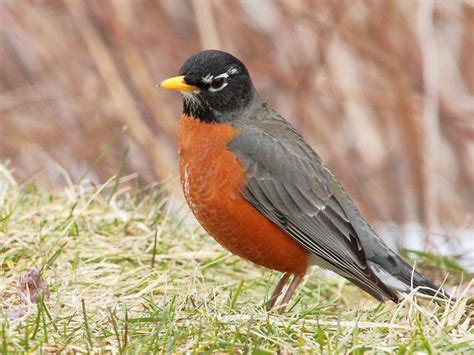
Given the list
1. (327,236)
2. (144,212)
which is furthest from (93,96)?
(327,236)

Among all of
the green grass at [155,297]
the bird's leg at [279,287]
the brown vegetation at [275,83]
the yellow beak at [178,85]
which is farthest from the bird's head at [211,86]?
the brown vegetation at [275,83]

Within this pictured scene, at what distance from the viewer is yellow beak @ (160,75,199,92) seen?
14.0 ft

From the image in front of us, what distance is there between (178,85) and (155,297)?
0.98 meters

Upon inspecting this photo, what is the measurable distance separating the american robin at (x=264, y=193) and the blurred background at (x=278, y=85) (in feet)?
10.0

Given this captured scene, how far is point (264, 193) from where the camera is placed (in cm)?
427

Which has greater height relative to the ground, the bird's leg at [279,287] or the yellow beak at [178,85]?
the yellow beak at [178,85]

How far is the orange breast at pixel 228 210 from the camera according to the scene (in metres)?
4.10

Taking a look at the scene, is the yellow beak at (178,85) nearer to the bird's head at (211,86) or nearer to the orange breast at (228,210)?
the bird's head at (211,86)

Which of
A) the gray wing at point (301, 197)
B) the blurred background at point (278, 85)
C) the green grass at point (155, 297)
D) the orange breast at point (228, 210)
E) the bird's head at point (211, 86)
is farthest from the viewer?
the blurred background at point (278, 85)

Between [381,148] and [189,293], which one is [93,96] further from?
[189,293]

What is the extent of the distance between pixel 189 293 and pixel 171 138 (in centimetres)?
466

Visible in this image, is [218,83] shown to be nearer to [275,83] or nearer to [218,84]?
[218,84]

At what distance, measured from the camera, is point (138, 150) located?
8.16 metres

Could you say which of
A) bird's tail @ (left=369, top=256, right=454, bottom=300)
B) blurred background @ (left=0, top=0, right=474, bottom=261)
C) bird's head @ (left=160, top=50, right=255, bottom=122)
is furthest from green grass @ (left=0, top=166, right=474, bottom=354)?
blurred background @ (left=0, top=0, right=474, bottom=261)
